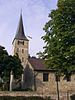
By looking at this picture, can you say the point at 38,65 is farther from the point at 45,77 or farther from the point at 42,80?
the point at 42,80

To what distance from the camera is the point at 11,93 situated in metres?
37.4

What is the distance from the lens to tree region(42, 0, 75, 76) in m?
24.9

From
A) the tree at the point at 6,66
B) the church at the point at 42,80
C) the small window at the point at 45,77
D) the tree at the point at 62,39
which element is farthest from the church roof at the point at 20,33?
the tree at the point at 62,39

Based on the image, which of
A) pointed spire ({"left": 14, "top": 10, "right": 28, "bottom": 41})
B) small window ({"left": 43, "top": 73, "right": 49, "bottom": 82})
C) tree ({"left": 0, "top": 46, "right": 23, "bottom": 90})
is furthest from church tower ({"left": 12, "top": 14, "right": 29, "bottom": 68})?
tree ({"left": 0, "top": 46, "right": 23, "bottom": 90})

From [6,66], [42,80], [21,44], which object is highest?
[21,44]

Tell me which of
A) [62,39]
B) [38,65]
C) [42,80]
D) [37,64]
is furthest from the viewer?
[37,64]

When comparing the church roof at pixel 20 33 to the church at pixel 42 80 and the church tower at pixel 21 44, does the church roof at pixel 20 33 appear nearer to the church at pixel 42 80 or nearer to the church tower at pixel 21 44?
the church tower at pixel 21 44

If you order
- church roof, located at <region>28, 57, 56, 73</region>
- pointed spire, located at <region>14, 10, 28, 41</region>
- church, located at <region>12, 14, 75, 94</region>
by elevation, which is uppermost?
pointed spire, located at <region>14, 10, 28, 41</region>

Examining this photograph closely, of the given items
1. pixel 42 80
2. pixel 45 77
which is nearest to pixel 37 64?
pixel 45 77

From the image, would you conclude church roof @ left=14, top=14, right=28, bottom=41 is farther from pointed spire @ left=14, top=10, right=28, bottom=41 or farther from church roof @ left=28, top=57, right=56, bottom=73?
church roof @ left=28, top=57, right=56, bottom=73

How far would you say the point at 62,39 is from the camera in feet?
82.5

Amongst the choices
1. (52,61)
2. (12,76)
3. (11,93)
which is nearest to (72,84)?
(12,76)

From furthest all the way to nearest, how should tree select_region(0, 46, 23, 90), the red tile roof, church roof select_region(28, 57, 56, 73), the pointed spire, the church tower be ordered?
the pointed spire
the church tower
the red tile roof
church roof select_region(28, 57, 56, 73)
tree select_region(0, 46, 23, 90)

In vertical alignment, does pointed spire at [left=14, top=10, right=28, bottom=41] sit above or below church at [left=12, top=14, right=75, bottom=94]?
above
